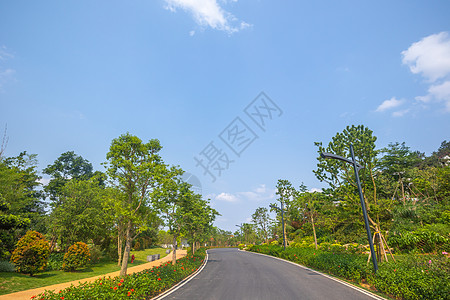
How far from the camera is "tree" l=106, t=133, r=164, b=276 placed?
11.4 meters

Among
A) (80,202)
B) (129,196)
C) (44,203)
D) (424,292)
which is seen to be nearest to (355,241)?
(424,292)

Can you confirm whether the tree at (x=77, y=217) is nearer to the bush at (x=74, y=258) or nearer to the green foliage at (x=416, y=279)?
the bush at (x=74, y=258)

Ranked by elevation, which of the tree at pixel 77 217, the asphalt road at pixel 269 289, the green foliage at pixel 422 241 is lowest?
the asphalt road at pixel 269 289

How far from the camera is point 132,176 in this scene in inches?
473

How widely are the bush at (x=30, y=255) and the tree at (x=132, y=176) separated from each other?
7.90 metres

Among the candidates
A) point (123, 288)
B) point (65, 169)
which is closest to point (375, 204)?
point (123, 288)

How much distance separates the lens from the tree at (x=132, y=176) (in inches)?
450

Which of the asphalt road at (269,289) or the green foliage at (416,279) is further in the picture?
the asphalt road at (269,289)

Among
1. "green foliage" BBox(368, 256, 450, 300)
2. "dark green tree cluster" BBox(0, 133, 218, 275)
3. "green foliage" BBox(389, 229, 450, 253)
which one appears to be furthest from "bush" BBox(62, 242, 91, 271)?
"green foliage" BBox(389, 229, 450, 253)

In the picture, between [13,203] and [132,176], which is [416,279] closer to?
[132,176]

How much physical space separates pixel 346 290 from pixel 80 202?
2507cm

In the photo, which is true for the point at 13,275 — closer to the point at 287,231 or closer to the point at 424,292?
the point at 424,292

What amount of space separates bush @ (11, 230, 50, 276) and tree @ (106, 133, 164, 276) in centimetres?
790

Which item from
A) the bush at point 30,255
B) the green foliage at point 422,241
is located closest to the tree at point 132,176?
the bush at point 30,255
